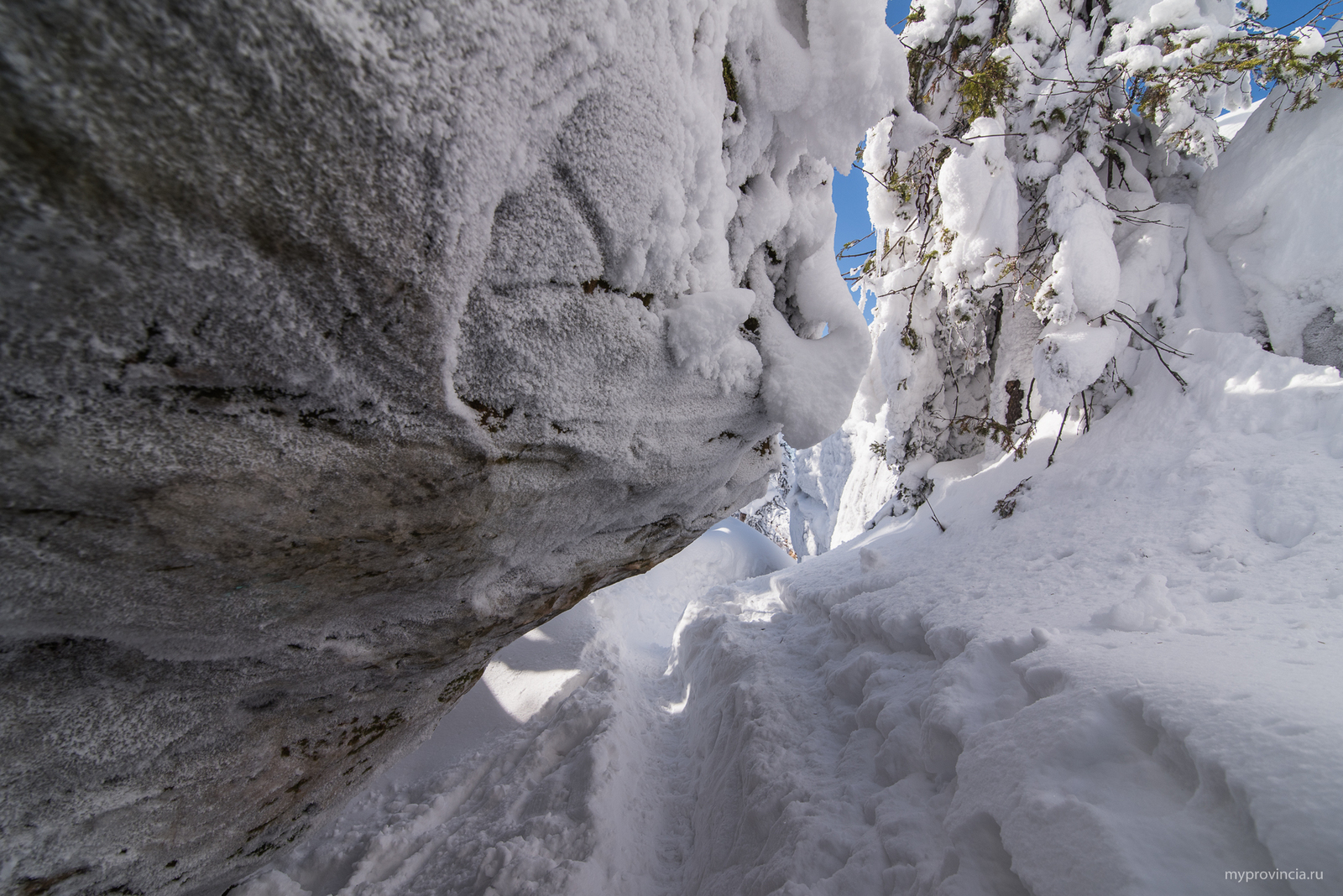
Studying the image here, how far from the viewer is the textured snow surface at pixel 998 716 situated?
129 cm

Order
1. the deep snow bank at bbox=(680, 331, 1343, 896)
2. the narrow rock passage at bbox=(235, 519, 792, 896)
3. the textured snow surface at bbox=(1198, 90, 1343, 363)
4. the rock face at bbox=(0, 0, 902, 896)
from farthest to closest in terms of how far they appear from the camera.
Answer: the textured snow surface at bbox=(1198, 90, 1343, 363) < the narrow rock passage at bbox=(235, 519, 792, 896) < the deep snow bank at bbox=(680, 331, 1343, 896) < the rock face at bbox=(0, 0, 902, 896)

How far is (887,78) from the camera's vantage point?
1472 mm

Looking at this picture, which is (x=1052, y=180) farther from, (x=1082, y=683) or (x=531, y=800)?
(x=531, y=800)

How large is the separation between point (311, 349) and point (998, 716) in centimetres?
241

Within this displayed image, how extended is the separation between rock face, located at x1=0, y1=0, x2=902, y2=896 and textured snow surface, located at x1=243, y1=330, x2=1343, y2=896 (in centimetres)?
134

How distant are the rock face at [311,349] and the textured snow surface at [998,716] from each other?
1.34m

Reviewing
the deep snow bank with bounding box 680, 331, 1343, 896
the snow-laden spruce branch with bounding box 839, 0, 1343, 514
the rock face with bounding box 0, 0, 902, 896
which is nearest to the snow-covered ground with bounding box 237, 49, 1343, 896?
the deep snow bank with bounding box 680, 331, 1343, 896

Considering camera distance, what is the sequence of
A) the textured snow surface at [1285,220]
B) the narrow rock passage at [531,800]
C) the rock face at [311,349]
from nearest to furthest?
the rock face at [311,349]
the narrow rock passage at [531,800]
the textured snow surface at [1285,220]

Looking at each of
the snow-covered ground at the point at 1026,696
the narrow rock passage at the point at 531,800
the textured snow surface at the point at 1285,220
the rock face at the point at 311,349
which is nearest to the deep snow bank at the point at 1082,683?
the snow-covered ground at the point at 1026,696

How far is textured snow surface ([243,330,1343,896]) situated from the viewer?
129 cm

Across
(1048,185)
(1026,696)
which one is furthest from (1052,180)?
(1026,696)

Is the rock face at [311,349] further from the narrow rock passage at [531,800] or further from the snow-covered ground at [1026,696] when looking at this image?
the snow-covered ground at [1026,696]

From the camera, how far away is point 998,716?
1.90 meters

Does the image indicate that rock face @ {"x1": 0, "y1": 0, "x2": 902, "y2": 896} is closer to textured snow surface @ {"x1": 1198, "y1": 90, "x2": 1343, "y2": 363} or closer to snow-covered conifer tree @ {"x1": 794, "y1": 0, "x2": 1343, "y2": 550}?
snow-covered conifer tree @ {"x1": 794, "y1": 0, "x2": 1343, "y2": 550}
